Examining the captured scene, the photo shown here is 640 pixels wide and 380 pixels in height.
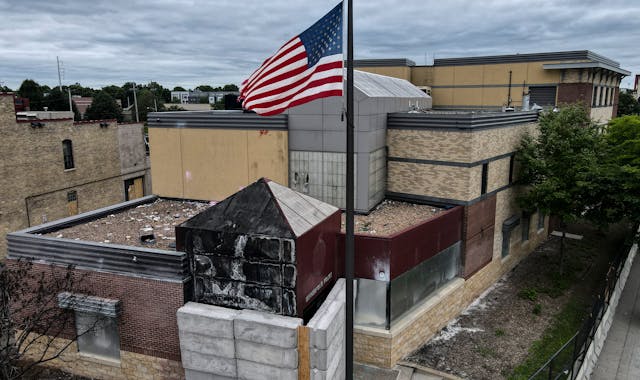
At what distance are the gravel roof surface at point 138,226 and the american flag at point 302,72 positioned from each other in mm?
6745

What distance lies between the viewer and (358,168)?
62.2 feet

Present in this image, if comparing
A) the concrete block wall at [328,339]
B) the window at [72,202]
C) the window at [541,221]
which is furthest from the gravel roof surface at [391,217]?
the window at [72,202]

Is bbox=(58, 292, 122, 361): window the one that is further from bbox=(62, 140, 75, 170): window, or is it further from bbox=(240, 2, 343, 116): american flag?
bbox=(62, 140, 75, 170): window

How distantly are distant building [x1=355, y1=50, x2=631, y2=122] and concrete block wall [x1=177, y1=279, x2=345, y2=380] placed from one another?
95.8 feet

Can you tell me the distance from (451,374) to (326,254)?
5775mm

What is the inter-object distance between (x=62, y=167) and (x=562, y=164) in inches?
1153

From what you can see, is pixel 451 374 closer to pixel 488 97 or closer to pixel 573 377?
pixel 573 377

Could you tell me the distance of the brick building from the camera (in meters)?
26.8

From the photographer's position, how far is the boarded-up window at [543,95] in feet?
133

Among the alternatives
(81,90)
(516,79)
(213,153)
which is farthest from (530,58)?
(81,90)

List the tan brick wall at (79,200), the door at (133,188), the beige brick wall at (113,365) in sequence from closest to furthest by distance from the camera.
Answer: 1. the beige brick wall at (113,365)
2. the tan brick wall at (79,200)
3. the door at (133,188)

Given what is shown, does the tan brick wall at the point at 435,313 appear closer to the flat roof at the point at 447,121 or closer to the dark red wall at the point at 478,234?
Result: the dark red wall at the point at 478,234

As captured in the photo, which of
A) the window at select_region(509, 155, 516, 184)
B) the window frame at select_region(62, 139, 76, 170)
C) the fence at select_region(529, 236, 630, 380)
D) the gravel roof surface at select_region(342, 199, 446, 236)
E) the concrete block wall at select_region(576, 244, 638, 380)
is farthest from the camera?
the window frame at select_region(62, 139, 76, 170)

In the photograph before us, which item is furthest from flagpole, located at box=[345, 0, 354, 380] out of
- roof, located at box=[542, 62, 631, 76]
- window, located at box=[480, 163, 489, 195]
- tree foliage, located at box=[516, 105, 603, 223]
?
roof, located at box=[542, 62, 631, 76]
